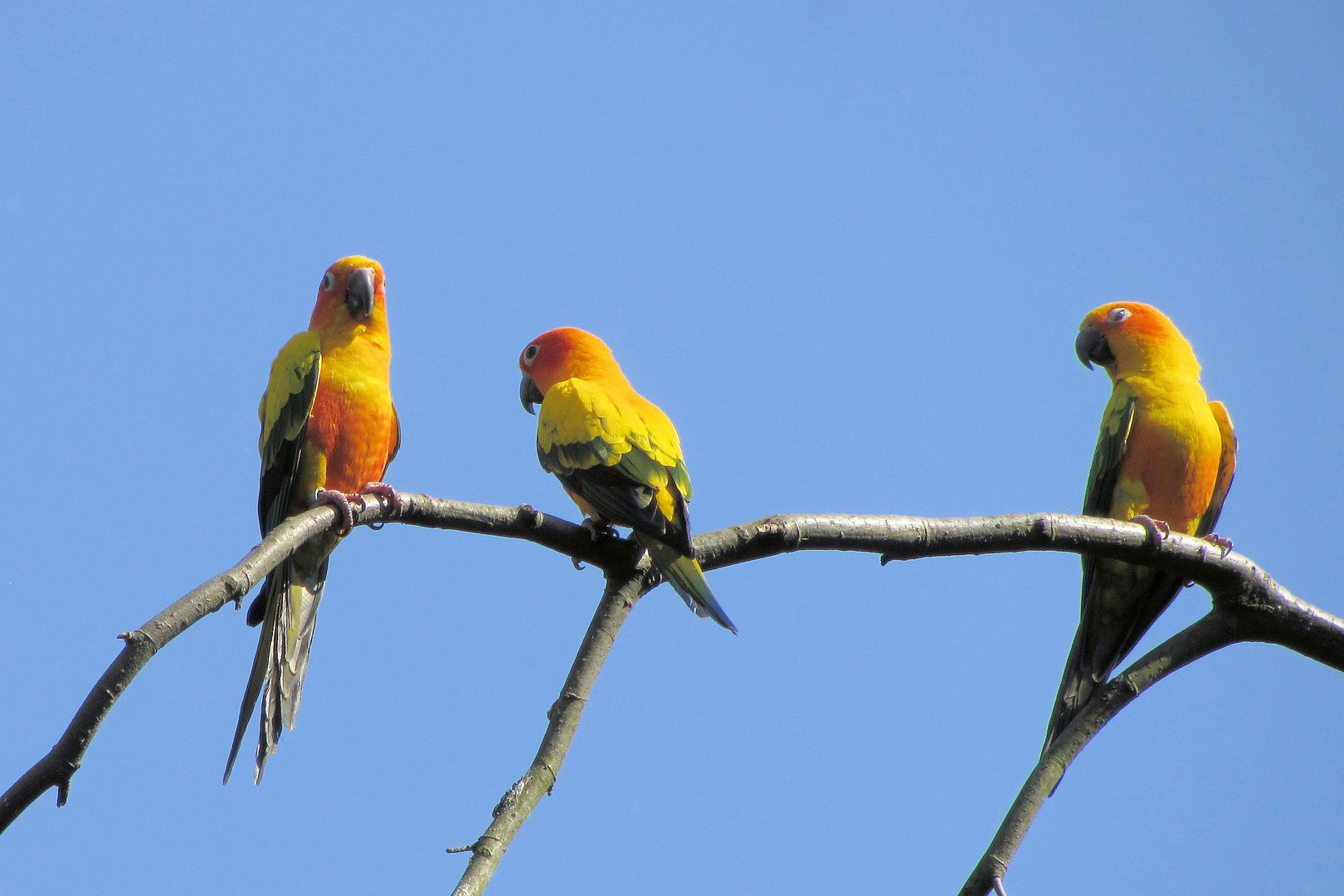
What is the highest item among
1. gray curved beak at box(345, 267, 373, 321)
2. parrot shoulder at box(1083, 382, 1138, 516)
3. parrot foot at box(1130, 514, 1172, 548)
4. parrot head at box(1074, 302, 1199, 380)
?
parrot head at box(1074, 302, 1199, 380)

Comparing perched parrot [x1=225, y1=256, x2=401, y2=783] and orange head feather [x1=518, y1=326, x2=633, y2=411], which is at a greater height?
orange head feather [x1=518, y1=326, x2=633, y2=411]

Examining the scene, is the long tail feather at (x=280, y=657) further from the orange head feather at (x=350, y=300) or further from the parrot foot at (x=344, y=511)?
the orange head feather at (x=350, y=300)

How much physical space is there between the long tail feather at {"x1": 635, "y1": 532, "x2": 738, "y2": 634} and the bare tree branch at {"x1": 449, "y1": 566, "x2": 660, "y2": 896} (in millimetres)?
119

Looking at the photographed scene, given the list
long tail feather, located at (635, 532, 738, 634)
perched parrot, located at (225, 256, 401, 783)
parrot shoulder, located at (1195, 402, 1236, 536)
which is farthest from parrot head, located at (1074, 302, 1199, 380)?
perched parrot, located at (225, 256, 401, 783)

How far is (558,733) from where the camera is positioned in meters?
3.75

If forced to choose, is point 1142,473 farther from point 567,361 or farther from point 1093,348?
point 567,361

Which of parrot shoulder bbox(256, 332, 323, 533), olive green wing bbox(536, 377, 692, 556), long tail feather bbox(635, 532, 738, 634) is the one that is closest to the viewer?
long tail feather bbox(635, 532, 738, 634)


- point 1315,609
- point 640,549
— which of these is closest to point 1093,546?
point 1315,609

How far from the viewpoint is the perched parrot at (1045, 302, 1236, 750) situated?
5.68 metres

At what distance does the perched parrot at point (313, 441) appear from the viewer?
5.34 metres

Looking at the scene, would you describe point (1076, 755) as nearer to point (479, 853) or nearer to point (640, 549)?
point (640, 549)

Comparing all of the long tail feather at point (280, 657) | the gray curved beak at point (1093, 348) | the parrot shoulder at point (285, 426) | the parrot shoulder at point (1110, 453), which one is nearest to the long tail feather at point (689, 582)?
the long tail feather at point (280, 657)

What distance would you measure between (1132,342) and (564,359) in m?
3.52

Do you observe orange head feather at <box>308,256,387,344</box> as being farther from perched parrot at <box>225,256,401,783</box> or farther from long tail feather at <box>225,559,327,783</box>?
long tail feather at <box>225,559,327,783</box>
